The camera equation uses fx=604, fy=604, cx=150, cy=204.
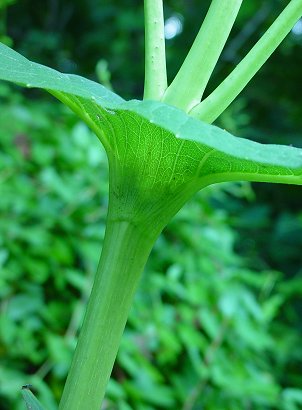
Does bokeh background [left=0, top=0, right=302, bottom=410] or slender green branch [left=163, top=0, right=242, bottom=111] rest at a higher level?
bokeh background [left=0, top=0, right=302, bottom=410]

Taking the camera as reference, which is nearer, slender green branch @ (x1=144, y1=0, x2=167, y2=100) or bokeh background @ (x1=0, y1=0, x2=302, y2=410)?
slender green branch @ (x1=144, y1=0, x2=167, y2=100)

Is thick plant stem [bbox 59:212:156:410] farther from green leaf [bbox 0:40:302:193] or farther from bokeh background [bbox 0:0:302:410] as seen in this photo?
bokeh background [bbox 0:0:302:410]

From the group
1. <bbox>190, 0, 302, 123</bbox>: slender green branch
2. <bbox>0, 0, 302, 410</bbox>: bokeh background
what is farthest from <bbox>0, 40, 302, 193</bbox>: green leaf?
<bbox>0, 0, 302, 410</bbox>: bokeh background

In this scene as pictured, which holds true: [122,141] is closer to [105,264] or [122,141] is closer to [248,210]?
[105,264]

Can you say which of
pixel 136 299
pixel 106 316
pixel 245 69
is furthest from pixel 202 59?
pixel 136 299

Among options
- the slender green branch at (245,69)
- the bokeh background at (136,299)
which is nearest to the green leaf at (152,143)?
the slender green branch at (245,69)

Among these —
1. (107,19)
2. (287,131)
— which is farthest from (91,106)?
(107,19)

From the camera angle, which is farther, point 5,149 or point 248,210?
point 248,210

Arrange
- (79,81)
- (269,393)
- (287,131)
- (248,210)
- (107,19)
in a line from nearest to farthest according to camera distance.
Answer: (79,81) < (269,393) < (248,210) < (287,131) < (107,19)
